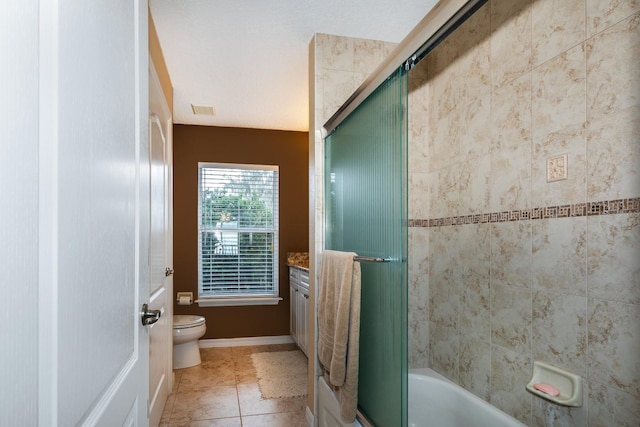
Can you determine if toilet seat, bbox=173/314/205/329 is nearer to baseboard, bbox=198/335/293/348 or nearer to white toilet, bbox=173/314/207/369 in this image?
white toilet, bbox=173/314/207/369

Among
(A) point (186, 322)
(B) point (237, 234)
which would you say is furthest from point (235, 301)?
(A) point (186, 322)

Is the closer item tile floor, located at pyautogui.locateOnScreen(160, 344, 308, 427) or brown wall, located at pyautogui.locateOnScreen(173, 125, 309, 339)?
tile floor, located at pyautogui.locateOnScreen(160, 344, 308, 427)

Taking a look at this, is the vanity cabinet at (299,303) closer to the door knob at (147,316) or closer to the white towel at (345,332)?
the white towel at (345,332)

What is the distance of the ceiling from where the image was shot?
2457 millimetres

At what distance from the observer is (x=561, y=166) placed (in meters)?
1.72

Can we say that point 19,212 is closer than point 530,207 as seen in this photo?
Yes

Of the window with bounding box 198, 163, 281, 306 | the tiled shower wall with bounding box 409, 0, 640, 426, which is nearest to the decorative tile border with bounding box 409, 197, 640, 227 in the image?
the tiled shower wall with bounding box 409, 0, 640, 426

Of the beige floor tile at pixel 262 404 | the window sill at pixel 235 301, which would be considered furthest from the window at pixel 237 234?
the beige floor tile at pixel 262 404

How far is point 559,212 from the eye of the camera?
1729mm

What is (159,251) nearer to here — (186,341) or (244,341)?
(186,341)

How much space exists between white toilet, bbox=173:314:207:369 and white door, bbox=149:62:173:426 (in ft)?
1.23

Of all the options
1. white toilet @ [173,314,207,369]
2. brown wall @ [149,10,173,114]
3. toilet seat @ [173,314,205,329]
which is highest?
brown wall @ [149,10,173,114]

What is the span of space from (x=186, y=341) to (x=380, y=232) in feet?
9.37

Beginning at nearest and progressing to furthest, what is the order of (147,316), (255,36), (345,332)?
(147,316), (345,332), (255,36)
